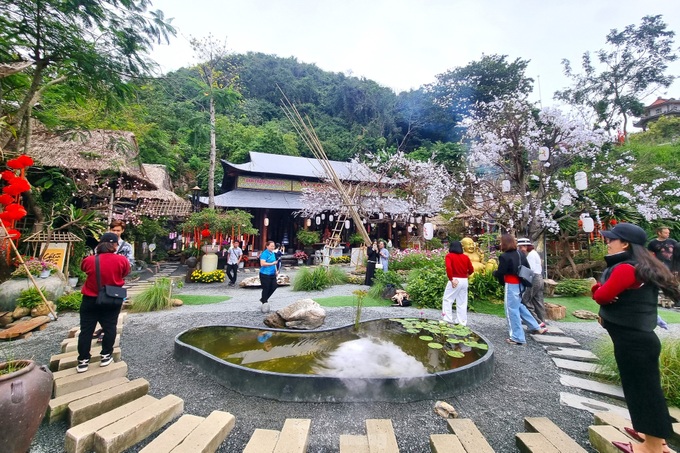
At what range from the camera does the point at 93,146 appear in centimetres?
977

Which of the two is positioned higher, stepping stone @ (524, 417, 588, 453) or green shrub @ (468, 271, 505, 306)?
green shrub @ (468, 271, 505, 306)

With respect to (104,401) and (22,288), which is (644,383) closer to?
(104,401)

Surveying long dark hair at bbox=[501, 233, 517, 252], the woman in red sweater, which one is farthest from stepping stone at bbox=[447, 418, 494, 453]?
the woman in red sweater

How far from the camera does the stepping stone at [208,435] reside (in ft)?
6.39

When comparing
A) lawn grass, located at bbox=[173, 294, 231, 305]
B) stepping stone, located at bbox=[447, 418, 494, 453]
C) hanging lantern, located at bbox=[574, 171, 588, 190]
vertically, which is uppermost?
hanging lantern, located at bbox=[574, 171, 588, 190]

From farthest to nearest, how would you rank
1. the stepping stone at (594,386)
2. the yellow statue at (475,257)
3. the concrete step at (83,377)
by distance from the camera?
the yellow statue at (475,257)
the stepping stone at (594,386)
the concrete step at (83,377)

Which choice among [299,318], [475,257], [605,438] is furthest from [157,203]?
[605,438]

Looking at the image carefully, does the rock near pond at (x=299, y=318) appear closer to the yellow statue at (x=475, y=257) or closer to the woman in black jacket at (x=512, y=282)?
the woman in black jacket at (x=512, y=282)

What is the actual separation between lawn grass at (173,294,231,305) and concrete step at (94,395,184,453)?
522cm

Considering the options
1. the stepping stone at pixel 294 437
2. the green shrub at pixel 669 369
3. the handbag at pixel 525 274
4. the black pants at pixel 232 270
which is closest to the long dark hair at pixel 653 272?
the green shrub at pixel 669 369

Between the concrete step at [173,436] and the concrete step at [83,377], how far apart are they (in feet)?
4.25

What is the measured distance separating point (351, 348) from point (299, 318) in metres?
1.48

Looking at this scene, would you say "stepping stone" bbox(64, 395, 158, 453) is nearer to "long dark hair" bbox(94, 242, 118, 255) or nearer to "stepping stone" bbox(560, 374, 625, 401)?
"long dark hair" bbox(94, 242, 118, 255)

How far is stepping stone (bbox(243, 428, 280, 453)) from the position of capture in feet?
6.38
